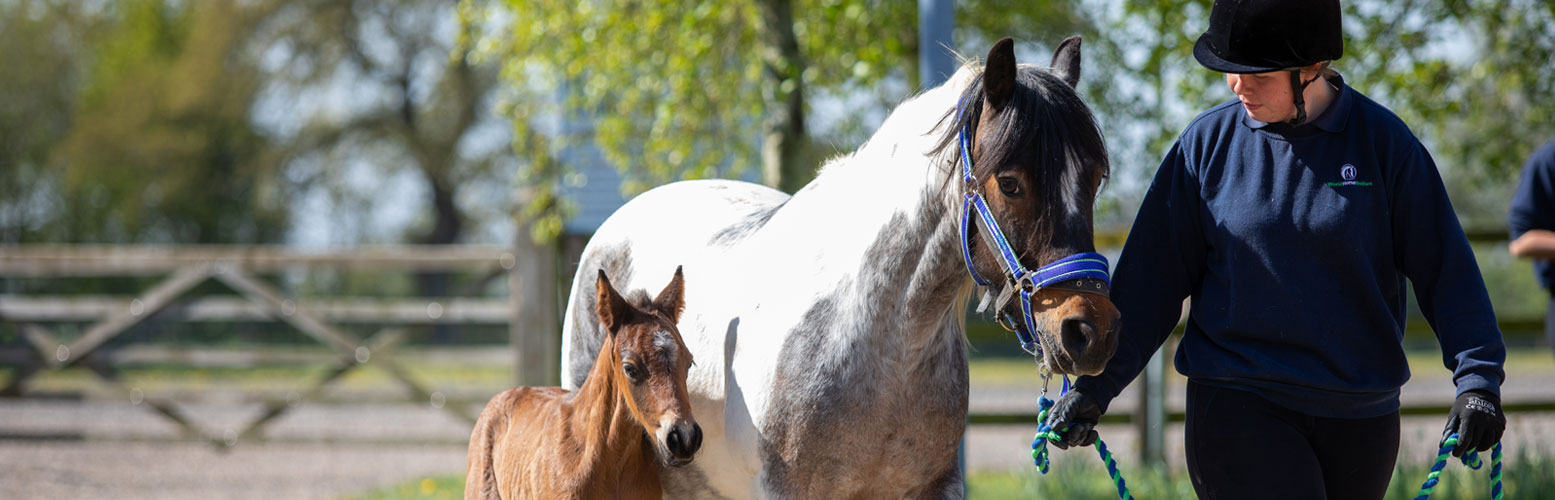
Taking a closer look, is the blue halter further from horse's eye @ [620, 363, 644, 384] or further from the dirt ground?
the dirt ground

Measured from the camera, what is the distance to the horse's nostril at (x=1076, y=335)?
7.66 ft

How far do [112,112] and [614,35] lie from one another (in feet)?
68.1

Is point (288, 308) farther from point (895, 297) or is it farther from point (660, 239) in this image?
point (895, 297)

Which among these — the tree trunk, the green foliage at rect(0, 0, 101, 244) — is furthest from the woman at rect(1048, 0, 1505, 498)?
the green foliage at rect(0, 0, 101, 244)

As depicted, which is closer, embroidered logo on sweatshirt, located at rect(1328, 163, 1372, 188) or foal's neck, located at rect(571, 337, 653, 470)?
embroidered logo on sweatshirt, located at rect(1328, 163, 1372, 188)

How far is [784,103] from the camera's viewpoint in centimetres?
672

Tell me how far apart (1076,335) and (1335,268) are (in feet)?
2.19

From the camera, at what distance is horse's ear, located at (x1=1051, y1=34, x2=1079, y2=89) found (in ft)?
9.18

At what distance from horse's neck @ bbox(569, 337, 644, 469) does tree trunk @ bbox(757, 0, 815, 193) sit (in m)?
3.36

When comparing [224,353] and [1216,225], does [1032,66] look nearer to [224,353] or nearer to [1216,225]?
[1216,225]

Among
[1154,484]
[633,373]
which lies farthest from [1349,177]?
[1154,484]

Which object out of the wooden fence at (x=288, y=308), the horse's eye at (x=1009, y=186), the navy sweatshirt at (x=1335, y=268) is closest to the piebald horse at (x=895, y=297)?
the horse's eye at (x=1009, y=186)

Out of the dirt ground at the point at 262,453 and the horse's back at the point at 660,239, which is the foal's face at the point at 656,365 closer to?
the horse's back at the point at 660,239

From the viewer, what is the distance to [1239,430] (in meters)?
2.66
